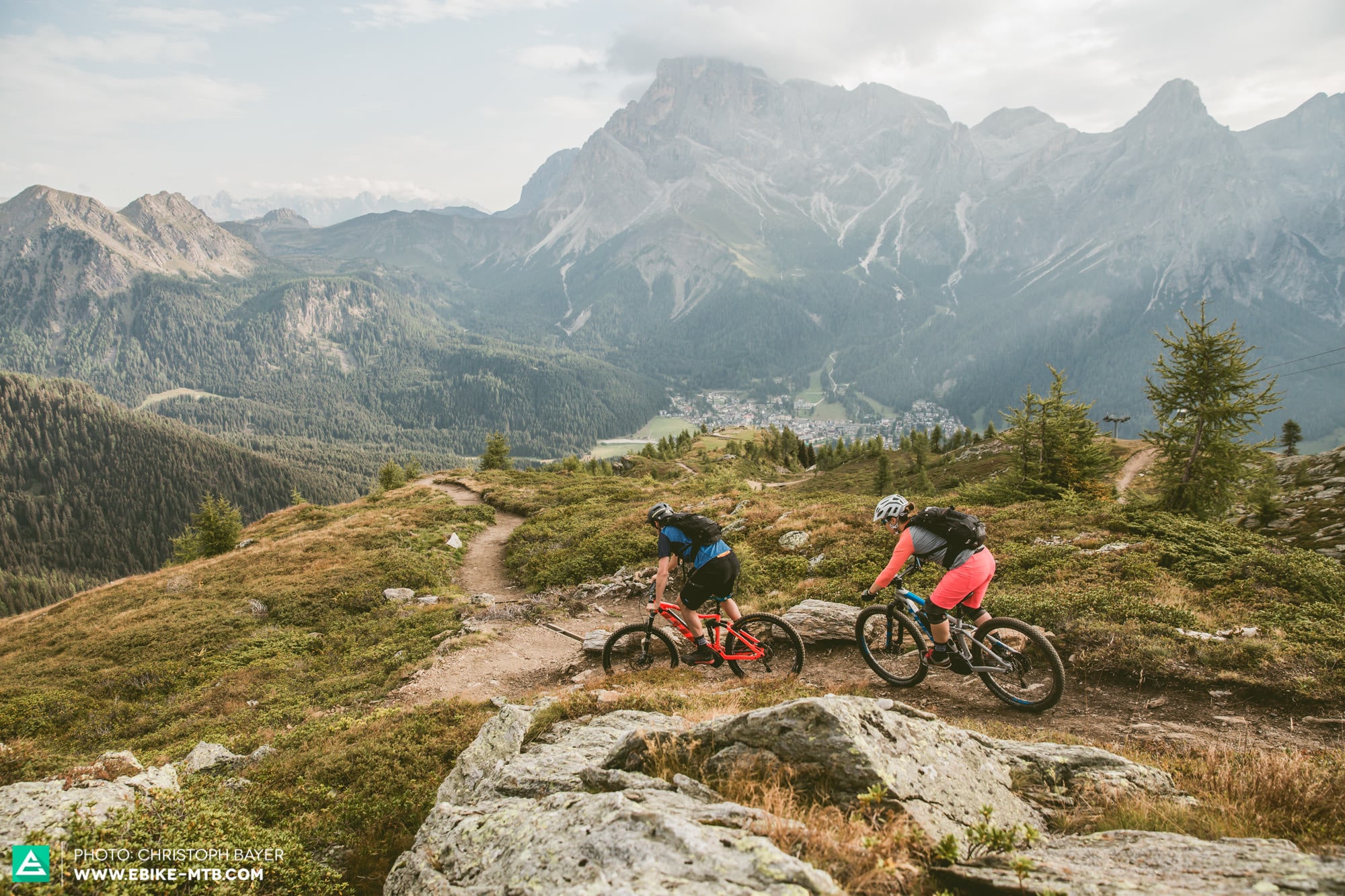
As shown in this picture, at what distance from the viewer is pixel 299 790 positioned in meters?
9.10

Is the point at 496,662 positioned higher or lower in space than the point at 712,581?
lower

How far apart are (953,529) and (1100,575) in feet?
23.0

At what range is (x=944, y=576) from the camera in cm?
977

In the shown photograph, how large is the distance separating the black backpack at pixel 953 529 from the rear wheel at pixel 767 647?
3609 millimetres

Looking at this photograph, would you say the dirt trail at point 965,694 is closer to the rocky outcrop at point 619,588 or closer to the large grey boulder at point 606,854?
the rocky outcrop at point 619,588

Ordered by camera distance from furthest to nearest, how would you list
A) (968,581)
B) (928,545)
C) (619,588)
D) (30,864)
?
(619,588), (928,545), (968,581), (30,864)

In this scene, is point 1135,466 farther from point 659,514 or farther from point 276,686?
point 276,686

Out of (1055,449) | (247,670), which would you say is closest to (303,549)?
(247,670)

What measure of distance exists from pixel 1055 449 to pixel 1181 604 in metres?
17.2

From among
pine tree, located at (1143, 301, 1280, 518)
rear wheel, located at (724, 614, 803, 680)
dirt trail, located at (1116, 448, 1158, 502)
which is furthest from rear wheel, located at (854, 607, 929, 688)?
dirt trail, located at (1116, 448, 1158, 502)

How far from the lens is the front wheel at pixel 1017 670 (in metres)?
9.26

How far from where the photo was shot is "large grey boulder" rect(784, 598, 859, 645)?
513 inches

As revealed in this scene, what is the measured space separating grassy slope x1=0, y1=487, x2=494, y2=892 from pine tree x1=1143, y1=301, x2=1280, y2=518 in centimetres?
2623

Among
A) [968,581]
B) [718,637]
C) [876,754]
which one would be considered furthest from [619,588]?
[876,754]
